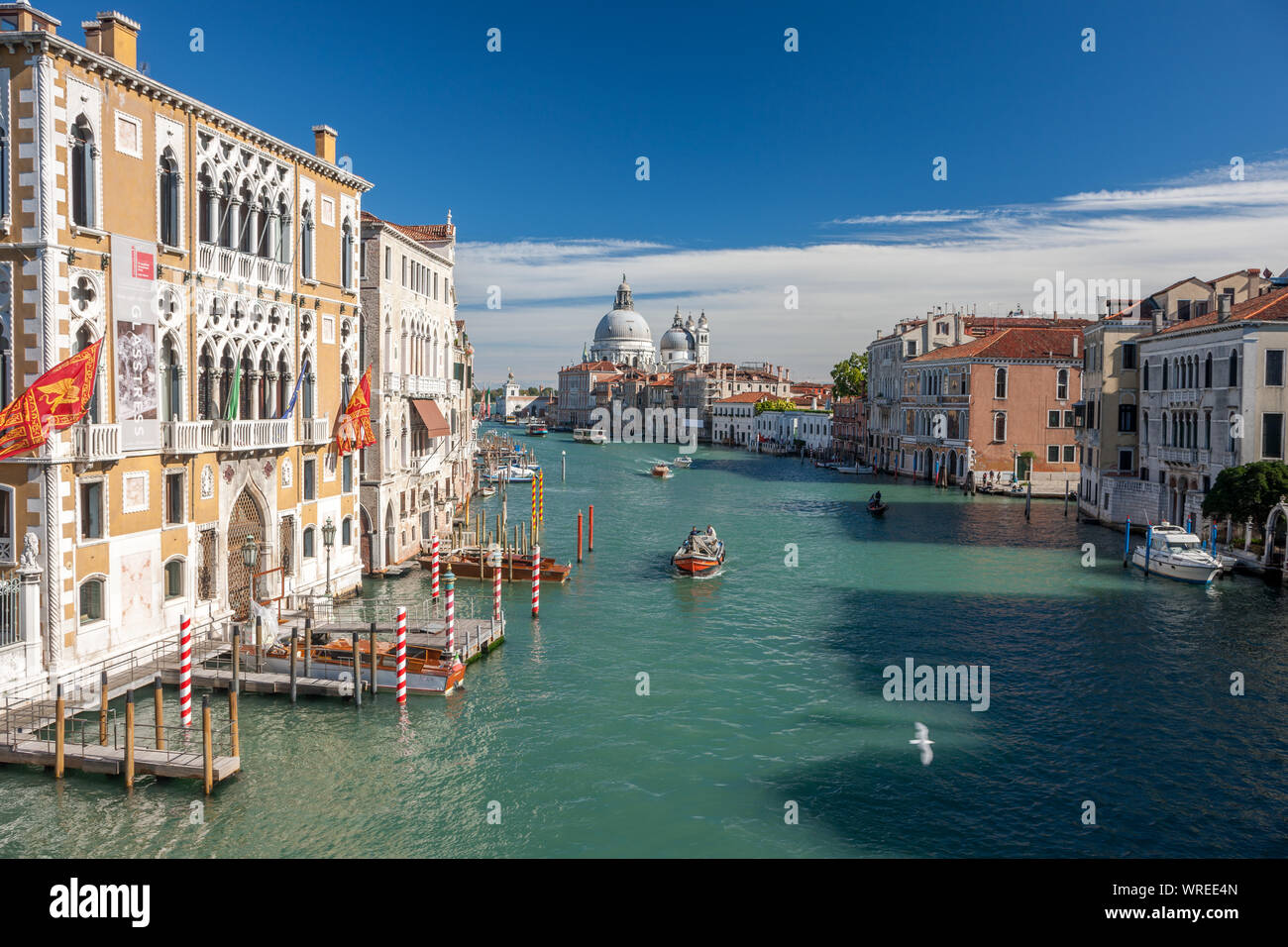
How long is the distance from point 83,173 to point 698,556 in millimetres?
18568

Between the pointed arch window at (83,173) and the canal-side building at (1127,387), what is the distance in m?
32.8

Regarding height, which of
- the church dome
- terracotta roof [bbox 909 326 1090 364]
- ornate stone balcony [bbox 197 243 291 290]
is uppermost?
the church dome

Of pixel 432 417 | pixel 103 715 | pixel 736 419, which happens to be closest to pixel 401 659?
pixel 103 715

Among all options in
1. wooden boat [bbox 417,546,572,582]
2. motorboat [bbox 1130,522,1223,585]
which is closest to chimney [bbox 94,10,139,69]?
wooden boat [bbox 417,546,572,582]

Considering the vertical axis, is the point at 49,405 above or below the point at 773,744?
above

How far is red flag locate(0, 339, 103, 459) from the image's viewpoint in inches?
527

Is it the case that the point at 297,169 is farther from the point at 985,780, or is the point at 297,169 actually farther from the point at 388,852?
the point at 985,780

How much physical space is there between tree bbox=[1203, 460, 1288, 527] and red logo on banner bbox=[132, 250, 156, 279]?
26.1 metres

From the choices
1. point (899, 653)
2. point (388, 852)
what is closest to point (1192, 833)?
point (899, 653)

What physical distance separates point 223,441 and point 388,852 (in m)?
9.38

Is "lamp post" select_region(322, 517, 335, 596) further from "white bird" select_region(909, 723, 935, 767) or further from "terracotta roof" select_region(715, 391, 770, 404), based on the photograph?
"terracotta roof" select_region(715, 391, 770, 404)

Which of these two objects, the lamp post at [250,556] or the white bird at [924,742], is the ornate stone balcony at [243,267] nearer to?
the lamp post at [250,556]

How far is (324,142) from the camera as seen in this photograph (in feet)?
70.7

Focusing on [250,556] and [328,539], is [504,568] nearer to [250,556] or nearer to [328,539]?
[328,539]
